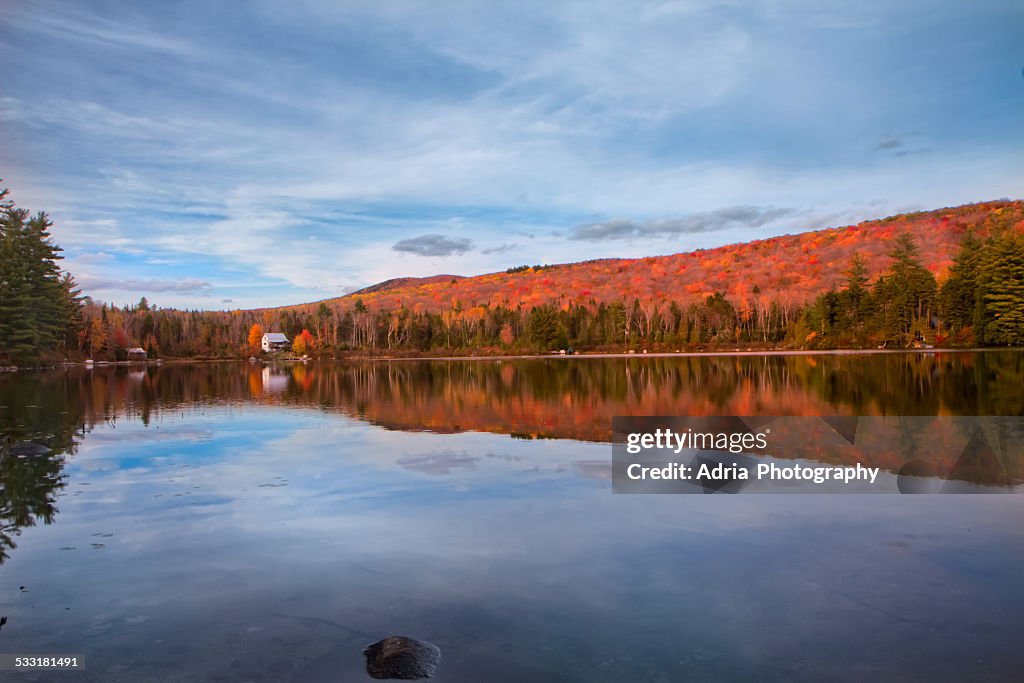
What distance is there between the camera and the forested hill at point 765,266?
142000mm

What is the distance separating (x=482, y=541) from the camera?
9352 millimetres

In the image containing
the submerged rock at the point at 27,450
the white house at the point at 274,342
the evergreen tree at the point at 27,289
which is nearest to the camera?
the submerged rock at the point at 27,450

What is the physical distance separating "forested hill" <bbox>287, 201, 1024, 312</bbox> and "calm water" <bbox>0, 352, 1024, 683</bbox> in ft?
388

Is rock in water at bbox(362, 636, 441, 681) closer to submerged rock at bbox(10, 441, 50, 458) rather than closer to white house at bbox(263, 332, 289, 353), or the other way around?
submerged rock at bbox(10, 441, 50, 458)

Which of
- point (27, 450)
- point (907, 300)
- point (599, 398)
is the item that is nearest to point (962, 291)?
point (907, 300)

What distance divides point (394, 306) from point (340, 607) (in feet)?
620

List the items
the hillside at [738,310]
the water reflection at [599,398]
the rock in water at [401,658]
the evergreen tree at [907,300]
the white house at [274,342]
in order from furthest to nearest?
the white house at [274,342] → the evergreen tree at [907,300] → the hillside at [738,310] → the water reflection at [599,398] → the rock in water at [401,658]

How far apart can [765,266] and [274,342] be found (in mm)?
110383

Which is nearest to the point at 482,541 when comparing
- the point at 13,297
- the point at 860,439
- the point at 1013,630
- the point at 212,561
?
the point at 212,561

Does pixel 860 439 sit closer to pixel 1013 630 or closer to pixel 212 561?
pixel 1013 630

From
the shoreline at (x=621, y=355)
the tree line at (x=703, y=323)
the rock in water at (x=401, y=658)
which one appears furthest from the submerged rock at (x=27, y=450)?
the tree line at (x=703, y=323)

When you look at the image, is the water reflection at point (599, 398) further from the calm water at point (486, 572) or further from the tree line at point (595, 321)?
the tree line at point (595, 321)

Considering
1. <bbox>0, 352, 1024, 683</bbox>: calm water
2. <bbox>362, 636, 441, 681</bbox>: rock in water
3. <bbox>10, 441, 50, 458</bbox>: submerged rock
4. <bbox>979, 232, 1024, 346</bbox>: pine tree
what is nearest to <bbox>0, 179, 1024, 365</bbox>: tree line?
<bbox>979, 232, 1024, 346</bbox>: pine tree

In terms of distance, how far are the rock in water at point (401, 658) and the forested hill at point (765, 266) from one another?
4894 inches
